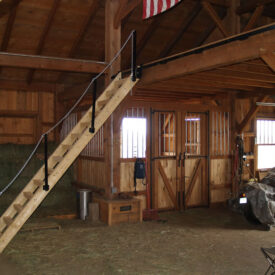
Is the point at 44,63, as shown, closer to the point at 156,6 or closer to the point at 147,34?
the point at 156,6

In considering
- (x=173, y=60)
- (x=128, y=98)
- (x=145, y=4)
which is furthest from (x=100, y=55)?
(x=173, y=60)

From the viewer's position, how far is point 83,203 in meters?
8.38

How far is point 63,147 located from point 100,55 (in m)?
4.84

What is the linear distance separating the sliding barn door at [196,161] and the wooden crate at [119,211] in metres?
1.84

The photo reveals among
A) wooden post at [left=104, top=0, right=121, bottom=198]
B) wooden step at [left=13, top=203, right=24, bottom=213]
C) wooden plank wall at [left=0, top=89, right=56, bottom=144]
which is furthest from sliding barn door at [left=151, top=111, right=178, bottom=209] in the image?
wooden plank wall at [left=0, top=89, right=56, bottom=144]

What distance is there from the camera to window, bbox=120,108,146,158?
28.4 ft

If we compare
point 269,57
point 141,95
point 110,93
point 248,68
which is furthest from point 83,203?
point 269,57

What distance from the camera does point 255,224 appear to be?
7.85m

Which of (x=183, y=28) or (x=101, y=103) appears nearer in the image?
(x=101, y=103)

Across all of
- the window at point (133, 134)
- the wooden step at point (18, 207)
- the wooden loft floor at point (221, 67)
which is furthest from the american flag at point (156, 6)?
the wooden step at point (18, 207)

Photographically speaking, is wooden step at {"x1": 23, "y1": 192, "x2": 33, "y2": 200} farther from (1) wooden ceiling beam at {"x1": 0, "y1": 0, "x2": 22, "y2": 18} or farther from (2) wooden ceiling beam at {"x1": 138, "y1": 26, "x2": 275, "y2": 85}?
(1) wooden ceiling beam at {"x1": 0, "y1": 0, "x2": 22, "y2": 18}

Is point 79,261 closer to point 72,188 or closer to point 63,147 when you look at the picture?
point 63,147

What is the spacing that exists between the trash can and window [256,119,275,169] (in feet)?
18.2

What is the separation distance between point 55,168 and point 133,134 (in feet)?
10.4
